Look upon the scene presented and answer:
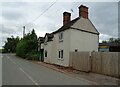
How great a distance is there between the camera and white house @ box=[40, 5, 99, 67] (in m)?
28.3

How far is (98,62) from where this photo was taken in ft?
63.0

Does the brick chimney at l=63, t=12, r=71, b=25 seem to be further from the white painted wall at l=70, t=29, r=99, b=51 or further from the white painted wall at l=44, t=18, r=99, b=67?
the white painted wall at l=70, t=29, r=99, b=51

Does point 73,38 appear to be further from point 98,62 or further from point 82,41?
point 98,62

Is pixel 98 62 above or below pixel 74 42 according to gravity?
below

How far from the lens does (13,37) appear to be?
418 feet

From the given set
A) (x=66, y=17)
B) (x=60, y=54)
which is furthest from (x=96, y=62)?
(x=66, y=17)

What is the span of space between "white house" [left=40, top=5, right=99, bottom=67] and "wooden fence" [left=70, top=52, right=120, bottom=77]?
3.84 metres

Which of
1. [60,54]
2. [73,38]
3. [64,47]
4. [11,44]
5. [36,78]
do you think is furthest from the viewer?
[11,44]

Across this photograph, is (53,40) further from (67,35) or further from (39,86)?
(39,86)

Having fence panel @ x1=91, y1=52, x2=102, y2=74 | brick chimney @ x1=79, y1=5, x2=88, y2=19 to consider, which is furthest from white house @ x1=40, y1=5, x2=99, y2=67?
fence panel @ x1=91, y1=52, x2=102, y2=74

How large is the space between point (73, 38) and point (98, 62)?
9.61 metres

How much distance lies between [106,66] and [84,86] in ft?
21.4

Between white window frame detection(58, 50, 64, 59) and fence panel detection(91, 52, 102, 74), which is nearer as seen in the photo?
fence panel detection(91, 52, 102, 74)

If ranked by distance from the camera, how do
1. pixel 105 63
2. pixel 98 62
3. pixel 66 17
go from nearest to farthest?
pixel 105 63, pixel 98 62, pixel 66 17
